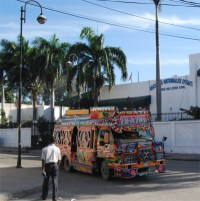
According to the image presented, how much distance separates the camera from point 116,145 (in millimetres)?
14172

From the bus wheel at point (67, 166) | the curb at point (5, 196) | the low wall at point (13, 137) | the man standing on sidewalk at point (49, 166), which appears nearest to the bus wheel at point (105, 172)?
the bus wheel at point (67, 166)

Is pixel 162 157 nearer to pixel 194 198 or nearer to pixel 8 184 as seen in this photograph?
pixel 194 198

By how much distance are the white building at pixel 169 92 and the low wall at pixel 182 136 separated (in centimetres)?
490

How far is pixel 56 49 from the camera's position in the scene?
41.9 metres

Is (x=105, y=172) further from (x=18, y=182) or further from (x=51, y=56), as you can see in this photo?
(x=51, y=56)

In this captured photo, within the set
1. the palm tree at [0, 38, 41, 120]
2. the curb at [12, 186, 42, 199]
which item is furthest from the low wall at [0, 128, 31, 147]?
the curb at [12, 186, 42, 199]

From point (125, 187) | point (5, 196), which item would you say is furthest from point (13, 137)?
point (5, 196)

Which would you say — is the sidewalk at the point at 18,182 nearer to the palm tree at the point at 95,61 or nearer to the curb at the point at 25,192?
the curb at the point at 25,192

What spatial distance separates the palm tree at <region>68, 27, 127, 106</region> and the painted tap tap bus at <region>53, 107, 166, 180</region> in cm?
1978

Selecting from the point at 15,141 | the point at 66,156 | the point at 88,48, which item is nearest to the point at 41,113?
the point at 15,141

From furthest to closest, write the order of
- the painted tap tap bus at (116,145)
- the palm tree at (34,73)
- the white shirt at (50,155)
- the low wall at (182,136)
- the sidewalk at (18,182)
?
the palm tree at (34,73)
the low wall at (182,136)
the painted tap tap bus at (116,145)
the sidewalk at (18,182)
the white shirt at (50,155)

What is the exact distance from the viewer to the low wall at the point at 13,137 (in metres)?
40.3

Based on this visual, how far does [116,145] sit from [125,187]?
69.1 inches

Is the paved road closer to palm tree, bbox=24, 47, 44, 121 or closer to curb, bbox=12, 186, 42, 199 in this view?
curb, bbox=12, 186, 42, 199
